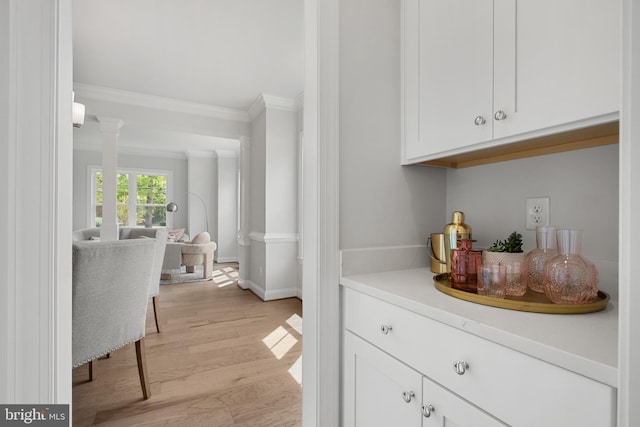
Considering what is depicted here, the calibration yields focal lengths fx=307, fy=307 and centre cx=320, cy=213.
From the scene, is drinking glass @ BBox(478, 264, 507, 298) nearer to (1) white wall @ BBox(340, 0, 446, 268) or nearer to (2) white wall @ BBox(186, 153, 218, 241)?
(1) white wall @ BBox(340, 0, 446, 268)

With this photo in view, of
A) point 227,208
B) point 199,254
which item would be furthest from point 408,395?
point 227,208

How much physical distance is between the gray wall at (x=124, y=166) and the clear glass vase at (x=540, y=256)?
8076mm

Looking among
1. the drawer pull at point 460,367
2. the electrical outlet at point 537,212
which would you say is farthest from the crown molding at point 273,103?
the drawer pull at point 460,367

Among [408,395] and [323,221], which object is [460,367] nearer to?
[408,395]

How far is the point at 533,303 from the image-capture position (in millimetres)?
786

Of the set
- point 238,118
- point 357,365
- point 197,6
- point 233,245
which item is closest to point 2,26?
point 357,365

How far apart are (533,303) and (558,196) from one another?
489 millimetres

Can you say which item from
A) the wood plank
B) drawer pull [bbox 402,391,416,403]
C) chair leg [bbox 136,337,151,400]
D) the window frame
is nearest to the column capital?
chair leg [bbox 136,337,151,400]

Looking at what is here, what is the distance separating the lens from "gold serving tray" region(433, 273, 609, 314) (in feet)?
2.49

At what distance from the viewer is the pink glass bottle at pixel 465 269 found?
972 mm

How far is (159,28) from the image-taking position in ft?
8.36

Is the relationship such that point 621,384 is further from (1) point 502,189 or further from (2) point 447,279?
(1) point 502,189

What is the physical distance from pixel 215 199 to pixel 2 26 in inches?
294

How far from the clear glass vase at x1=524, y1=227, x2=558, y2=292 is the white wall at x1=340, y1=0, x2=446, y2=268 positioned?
0.47 m
